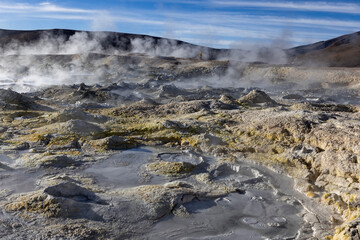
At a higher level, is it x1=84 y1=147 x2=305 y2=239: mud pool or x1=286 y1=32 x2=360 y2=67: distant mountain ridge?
x1=286 y1=32 x2=360 y2=67: distant mountain ridge

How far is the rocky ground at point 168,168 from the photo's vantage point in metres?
3.40

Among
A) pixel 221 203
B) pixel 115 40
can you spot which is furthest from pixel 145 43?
pixel 221 203

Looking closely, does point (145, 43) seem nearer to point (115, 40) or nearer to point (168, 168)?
point (115, 40)

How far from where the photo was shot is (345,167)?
450cm

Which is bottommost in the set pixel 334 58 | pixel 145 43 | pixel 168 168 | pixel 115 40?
pixel 168 168

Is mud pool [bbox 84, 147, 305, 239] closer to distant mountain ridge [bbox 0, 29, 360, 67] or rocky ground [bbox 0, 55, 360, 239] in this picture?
rocky ground [bbox 0, 55, 360, 239]

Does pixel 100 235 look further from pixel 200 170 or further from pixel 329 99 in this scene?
pixel 329 99

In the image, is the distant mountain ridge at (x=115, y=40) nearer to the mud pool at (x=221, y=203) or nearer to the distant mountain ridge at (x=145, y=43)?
the distant mountain ridge at (x=145, y=43)

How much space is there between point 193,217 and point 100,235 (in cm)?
98

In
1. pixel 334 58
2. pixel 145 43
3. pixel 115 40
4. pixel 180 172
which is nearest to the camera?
pixel 180 172

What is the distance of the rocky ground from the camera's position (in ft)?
11.2

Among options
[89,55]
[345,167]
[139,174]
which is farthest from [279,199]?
[89,55]

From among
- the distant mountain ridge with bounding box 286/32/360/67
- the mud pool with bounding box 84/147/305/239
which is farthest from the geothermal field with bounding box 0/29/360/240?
the distant mountain ridge with bounding box 286/32/360/67

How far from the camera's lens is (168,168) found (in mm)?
4887
